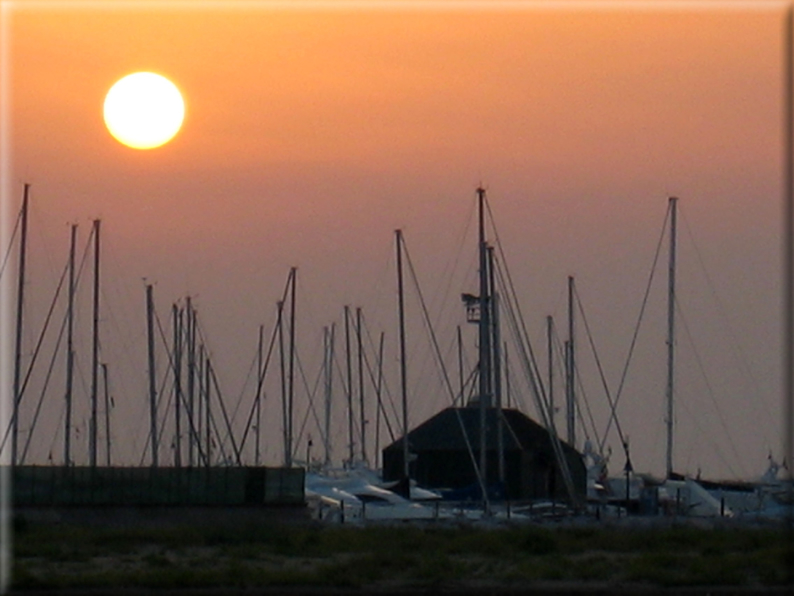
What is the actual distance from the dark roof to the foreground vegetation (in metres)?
22.8

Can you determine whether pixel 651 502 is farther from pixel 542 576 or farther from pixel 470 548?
pixel 542 576

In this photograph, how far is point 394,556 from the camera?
3641 cm

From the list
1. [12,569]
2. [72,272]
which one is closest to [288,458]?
[72,272]

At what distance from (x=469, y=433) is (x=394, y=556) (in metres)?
34.5

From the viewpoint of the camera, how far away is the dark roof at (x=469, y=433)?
7031 centimetres

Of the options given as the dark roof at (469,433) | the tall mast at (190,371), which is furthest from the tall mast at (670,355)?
the tall mast at (190,371)

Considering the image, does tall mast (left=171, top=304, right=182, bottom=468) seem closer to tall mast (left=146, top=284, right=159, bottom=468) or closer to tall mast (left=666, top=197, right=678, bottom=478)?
tall mast (left=146, top=284, right=159, bottom=468)

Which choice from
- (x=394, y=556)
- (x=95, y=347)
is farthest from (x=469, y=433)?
(x=394, y=556)

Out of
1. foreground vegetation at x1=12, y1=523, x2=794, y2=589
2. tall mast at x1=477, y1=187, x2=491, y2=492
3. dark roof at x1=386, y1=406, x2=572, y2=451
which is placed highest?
tall mast at x1=477, y1=187, x2=491, y2=492

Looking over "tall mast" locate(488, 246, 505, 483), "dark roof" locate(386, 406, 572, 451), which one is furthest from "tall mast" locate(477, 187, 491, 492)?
"dark roof" locate(386, 406, 572, 451)

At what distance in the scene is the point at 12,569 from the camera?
3347cm

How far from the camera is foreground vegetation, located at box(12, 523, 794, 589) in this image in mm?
32219

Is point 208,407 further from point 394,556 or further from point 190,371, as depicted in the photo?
point 394,556

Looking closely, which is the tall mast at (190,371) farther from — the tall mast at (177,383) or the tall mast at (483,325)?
the tall mast at (483,325)
